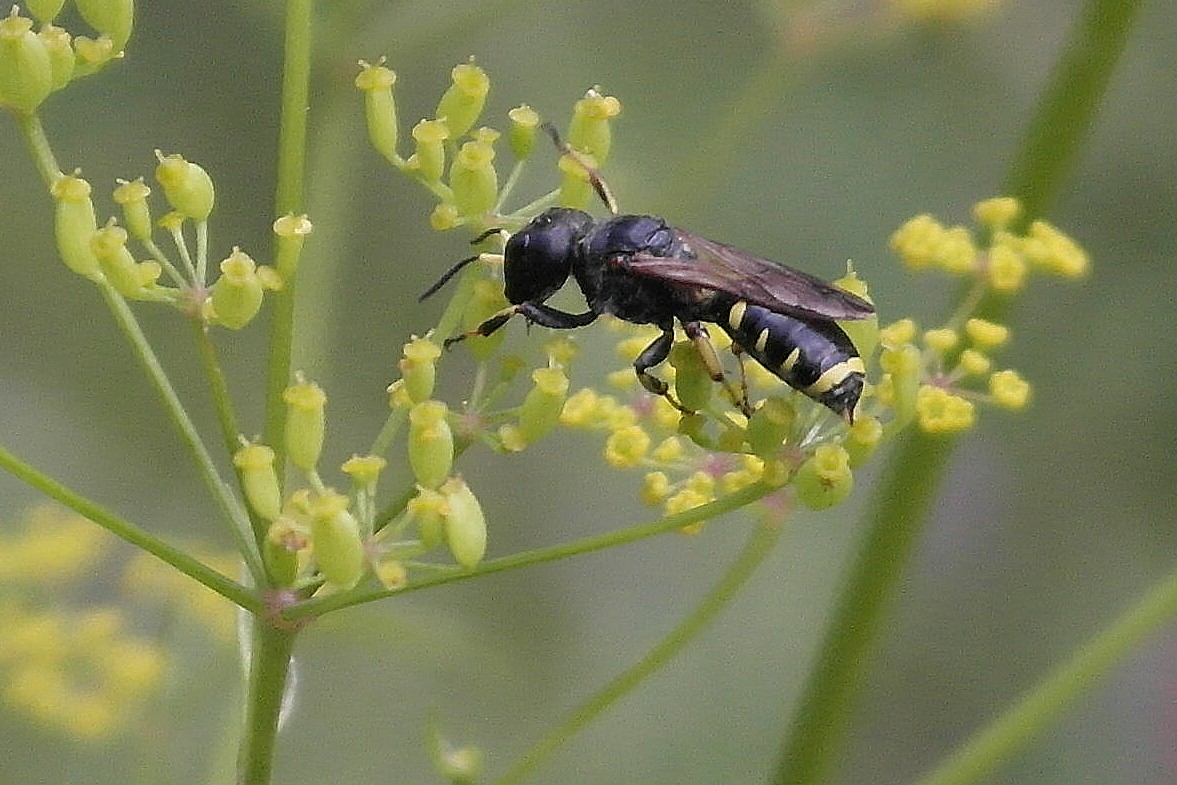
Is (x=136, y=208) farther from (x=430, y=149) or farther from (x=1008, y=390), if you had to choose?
(x=1008, y=390)

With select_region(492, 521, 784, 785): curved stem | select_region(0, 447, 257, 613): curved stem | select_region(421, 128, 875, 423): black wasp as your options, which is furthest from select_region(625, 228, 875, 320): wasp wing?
select_region(0, 447, 257, 613): curved stem

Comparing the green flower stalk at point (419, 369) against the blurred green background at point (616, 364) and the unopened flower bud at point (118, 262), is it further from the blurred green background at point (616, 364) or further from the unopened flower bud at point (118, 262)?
the blurred green background at point (616, 364)

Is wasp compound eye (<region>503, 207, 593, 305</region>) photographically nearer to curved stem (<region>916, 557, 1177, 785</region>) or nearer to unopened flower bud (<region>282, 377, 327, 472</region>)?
unopened flower bud (<region>282, 377, 327, 472</region>)

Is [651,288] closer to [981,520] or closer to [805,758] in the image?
[805,758]

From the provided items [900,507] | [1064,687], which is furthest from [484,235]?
[1064,687]

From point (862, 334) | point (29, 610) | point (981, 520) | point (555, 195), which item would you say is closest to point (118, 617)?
point (29, 610)

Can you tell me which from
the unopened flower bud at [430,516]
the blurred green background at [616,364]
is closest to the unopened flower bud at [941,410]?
the unopened flower bud at [430,516]
